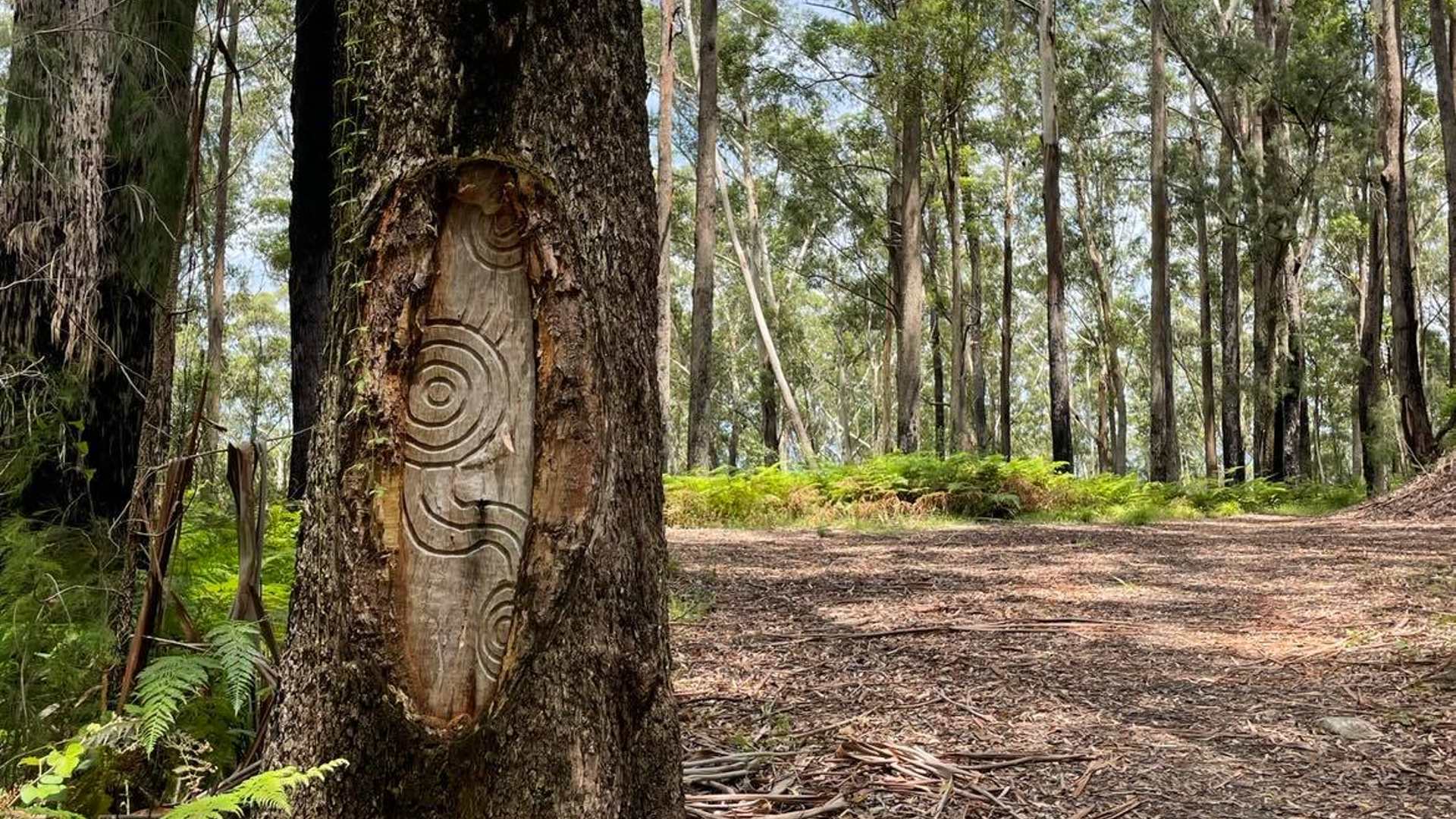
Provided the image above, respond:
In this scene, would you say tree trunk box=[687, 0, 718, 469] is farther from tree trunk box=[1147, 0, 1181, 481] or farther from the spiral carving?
the spiral carving

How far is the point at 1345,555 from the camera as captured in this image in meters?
7.07

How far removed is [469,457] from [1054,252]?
50.7ft

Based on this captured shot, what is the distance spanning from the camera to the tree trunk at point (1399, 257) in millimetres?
12992

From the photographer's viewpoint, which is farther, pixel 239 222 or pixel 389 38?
pixel 239 222

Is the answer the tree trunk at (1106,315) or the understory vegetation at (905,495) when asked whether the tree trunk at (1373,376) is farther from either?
the tree trunk at (1106,315)

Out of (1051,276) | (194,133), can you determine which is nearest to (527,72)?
(194,133)

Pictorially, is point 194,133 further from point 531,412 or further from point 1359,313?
point 1359,313

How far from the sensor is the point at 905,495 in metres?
11.8

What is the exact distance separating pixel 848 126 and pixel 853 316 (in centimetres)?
1017

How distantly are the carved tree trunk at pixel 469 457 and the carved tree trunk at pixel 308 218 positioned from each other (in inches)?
91.8

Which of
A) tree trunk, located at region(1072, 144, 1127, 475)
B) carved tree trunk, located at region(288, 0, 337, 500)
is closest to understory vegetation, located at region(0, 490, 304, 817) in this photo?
carved tree trunk, located at region(288, 0, 337, 500)

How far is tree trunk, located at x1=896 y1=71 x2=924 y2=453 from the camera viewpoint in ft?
57.2

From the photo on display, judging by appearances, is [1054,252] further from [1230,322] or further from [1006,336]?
[1006,336]

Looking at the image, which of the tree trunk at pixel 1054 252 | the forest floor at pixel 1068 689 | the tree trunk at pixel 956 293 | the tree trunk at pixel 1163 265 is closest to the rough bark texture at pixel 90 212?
the forest floor at pixel 1068 689
